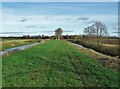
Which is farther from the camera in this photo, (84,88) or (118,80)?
(118,80)

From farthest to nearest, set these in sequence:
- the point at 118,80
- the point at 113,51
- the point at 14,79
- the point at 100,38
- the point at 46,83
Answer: the point at 100,38 → the point at 113,51 → the point at 118,80 → the point at 14,79 → the point at 46,83

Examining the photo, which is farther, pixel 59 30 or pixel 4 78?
pixel 59 30

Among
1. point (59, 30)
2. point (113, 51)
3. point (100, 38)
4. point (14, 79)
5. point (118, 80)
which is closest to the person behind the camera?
point (14, 79)

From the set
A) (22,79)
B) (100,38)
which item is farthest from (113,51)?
(22,79)

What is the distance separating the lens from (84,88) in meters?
11.7

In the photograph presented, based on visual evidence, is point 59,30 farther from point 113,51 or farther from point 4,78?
point 4,78

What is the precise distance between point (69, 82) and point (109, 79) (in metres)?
2.62

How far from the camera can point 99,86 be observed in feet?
40.5

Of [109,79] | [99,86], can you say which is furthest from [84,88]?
[109,79]

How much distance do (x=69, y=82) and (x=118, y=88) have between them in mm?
2412

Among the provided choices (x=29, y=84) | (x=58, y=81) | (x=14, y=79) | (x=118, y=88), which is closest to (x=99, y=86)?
(x=118, y=88)

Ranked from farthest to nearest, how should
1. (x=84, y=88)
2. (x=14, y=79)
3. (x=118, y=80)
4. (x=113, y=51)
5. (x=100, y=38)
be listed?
(x=100, y=38) → (x=113, y=51) → (x=118, y=80) → (x=14, y=79) → (x=84, y=88)

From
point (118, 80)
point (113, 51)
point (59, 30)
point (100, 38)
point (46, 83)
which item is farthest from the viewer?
point (59, 30)

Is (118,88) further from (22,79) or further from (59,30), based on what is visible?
(59,30)
